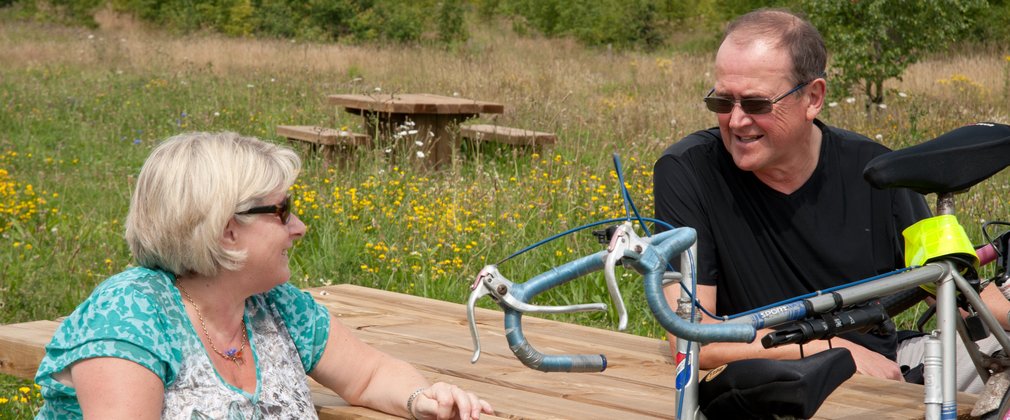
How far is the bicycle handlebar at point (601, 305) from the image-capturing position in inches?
56.2

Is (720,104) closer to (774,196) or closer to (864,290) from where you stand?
(774,196)

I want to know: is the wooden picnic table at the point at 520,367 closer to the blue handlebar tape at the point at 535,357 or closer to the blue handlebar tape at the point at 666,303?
the blue handlebar tape at the point at 535,357

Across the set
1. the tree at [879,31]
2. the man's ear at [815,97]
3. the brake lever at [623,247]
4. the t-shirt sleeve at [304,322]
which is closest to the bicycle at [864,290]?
the brake lever at [623,247]

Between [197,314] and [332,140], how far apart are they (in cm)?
506

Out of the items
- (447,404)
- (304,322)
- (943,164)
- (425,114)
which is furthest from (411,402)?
(425,114)

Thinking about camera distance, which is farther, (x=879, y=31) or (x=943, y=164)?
(x=879, y=31)

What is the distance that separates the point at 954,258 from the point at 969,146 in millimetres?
181

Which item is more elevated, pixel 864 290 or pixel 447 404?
pixel 864 290

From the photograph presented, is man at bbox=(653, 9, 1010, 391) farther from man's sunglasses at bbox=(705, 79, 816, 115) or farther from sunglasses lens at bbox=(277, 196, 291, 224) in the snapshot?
sunglasses lens at bbox=(277, 196, 291, 224)

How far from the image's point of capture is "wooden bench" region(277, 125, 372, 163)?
278 inches

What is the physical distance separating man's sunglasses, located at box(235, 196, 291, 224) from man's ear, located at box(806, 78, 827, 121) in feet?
4.05

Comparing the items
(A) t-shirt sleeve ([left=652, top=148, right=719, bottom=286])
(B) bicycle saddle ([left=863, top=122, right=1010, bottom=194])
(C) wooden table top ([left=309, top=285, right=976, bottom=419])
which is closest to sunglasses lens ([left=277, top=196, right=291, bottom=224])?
(C) wooden table top ([left=309, top=285, right=976, bottom=419])

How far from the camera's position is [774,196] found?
2676 millimetres

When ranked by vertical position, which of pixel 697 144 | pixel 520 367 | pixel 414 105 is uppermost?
pixel 697 144
